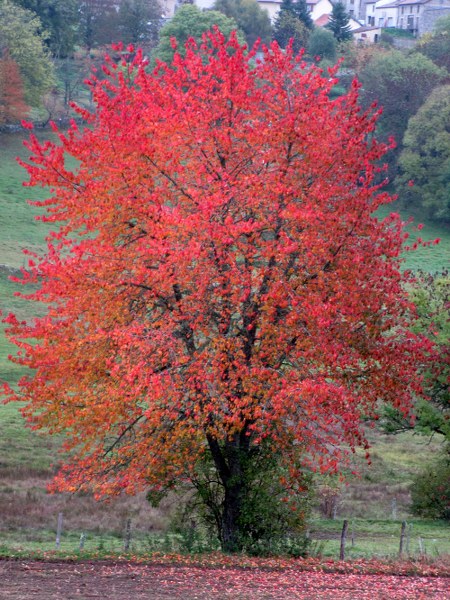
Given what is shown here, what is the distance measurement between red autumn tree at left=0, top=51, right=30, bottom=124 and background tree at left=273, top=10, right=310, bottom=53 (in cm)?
4984

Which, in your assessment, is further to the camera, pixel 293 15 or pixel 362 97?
pixel 293 15

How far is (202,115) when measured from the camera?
20.4 meters

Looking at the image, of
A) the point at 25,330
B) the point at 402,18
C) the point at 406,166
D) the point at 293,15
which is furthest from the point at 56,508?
the point at 402,18

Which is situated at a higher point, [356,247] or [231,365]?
[356,247]

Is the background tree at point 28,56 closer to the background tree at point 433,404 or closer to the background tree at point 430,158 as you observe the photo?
the background tree at point 430,158

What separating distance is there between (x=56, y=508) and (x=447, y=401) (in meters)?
12.9

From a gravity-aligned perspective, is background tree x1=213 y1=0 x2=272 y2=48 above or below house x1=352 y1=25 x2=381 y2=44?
below

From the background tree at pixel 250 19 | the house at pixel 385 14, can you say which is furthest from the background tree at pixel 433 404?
the house at pixel 385 14

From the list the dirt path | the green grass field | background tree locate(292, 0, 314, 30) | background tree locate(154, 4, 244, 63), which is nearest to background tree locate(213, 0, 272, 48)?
background tree locate(292, 0, 314, 30)

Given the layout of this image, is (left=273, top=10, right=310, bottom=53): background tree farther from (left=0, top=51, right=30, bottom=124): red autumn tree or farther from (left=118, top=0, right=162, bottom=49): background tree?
(left=0, top=51, right=30, bottom=124): red autumn tree

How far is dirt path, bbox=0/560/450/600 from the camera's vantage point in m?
14.9

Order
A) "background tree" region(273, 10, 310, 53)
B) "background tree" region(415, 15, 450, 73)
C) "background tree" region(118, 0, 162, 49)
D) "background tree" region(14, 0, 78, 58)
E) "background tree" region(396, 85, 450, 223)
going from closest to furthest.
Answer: "background tree" region(396, 85, 450, 223)
"background tree" region(415, 15, 450, 73)
"background tree" region(14, 0, 78, 58)
"background tree" region(118, 0, 162, 49)
"background tree" region(273, 10, 310, 53)

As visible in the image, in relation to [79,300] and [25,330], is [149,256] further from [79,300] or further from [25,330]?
[25,330]

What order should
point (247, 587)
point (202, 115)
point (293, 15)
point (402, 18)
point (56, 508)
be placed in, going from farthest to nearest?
point (402, 18) < point (293, 15) < point (56, 508) < point (202, 115) < point (247, 587)
